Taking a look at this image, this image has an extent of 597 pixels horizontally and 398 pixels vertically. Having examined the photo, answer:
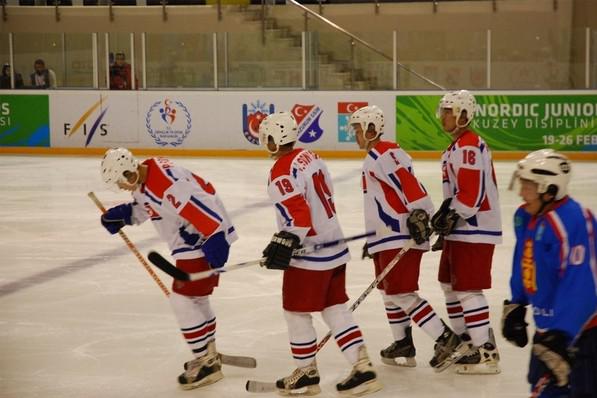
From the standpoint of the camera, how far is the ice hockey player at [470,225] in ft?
14.8

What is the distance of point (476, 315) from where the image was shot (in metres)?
4.56

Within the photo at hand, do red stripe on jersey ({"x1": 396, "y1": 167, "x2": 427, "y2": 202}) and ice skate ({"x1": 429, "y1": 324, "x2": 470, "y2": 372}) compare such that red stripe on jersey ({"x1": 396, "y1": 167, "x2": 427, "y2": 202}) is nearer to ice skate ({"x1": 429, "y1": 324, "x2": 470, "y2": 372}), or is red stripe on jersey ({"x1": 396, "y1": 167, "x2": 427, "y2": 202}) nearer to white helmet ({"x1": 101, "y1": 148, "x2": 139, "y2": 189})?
ice skate ({"x1": 429, "y1": 324, "x2": 470, "y2": 372})

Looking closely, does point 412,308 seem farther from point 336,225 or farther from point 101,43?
point 101,43

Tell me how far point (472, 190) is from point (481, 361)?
2.38ft

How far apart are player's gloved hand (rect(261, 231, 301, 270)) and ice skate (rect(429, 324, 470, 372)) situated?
899 millimetres

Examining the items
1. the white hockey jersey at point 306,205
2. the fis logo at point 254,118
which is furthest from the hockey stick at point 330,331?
the fis logo at point 254,118

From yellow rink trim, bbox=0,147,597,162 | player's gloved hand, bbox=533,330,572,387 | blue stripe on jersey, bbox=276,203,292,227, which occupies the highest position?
blue stripe on jersey, bbox=276,203,292,227

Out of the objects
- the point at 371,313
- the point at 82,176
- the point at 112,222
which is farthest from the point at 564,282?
the point at 82,176

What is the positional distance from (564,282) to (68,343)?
2.96m

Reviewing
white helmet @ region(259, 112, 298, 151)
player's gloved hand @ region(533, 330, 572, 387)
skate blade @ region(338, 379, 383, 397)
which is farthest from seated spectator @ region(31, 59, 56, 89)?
player's gloved hand @ region(533, 330, 572, 387)

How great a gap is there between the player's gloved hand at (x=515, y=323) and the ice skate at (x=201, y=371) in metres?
1.59

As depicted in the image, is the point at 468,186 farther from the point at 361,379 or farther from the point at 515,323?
the point at 515,323

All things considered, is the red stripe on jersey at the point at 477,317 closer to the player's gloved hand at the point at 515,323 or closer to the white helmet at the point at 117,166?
the player's gloved hand at the point at 515,323

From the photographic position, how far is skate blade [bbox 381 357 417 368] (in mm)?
4750
